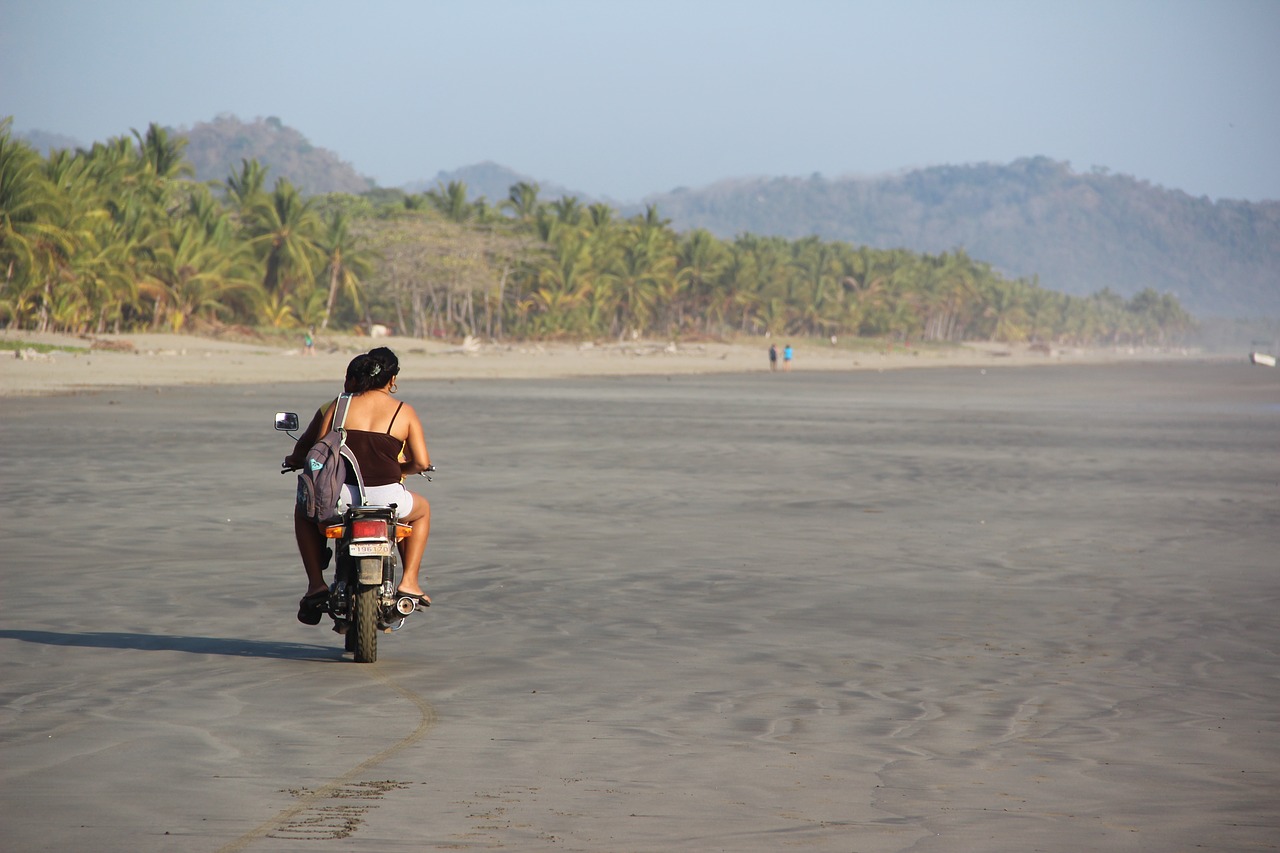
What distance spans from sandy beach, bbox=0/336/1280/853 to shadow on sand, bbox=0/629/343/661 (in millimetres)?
47

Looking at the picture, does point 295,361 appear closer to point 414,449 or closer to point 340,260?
point 340,260

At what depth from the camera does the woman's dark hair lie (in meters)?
8.25

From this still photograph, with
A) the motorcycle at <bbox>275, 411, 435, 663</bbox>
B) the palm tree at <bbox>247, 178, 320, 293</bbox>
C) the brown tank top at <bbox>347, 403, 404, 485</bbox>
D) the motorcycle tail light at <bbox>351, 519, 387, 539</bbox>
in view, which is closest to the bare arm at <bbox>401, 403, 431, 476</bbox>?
the brown tank top at <bbox>347, 403, 404, 485</bbox>

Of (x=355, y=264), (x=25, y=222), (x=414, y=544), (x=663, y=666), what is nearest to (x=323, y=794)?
(x=414, y=544)

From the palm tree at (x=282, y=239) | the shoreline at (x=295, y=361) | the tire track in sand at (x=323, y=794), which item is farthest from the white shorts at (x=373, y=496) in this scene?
the palm tree at (x=282, y=239)

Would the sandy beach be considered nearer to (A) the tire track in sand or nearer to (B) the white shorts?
(A) the tire track in sand

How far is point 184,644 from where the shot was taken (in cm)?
882

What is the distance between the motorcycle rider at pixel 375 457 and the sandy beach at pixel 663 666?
47 centimetres

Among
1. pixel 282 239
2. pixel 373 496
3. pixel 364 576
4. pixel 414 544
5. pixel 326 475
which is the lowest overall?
pixel 364 576

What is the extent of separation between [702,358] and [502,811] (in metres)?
94.0

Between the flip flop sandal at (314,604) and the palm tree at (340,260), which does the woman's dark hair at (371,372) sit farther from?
the palm tree at (340,260)

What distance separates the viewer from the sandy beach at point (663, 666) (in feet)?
18.2

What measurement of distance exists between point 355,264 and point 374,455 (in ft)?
281

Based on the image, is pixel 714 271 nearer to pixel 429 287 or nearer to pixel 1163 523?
pixel 429 287
